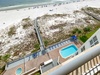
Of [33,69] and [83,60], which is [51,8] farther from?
[83,60]

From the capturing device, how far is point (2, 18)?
29.4m

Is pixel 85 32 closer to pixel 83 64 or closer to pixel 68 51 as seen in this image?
pixel 68 51

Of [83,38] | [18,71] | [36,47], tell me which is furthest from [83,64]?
[83,38]

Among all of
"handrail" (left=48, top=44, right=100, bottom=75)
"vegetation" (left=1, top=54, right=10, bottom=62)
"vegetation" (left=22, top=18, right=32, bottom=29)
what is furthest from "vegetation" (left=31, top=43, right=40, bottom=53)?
"handrail" (left=48, top=44, right=100, bottom=75)

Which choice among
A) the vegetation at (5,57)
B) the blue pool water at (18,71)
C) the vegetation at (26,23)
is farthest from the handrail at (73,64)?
the vegetation at (26,23)

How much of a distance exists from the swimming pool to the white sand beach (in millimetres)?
14125

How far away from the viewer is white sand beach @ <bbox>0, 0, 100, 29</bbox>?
1123 inches

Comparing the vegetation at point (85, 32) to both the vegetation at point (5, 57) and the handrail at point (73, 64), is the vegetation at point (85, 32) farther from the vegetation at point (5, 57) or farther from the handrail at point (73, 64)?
the handrail at point (73, 64)

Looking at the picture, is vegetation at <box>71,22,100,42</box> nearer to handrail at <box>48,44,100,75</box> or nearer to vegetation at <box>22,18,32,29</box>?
vegetation at <box>22,18,32,29</box>

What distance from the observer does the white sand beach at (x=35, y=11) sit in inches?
1123

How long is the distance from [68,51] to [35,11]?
58.8ft

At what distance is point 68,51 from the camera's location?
19.2 m

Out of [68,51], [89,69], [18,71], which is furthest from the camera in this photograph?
[68,51]

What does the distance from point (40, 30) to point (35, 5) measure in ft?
49.4
